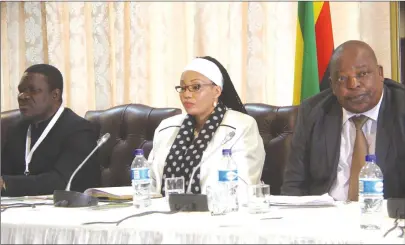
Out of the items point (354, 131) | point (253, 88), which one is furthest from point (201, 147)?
point (253, 88)

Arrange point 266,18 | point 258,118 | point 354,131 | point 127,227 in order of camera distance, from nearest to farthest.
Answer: point 127,227 < point 354,131 < point 258,118 < point 266,18

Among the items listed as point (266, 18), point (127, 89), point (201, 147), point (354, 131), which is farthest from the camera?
point (127, 89)

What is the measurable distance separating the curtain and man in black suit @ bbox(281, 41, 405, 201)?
108 centimetres

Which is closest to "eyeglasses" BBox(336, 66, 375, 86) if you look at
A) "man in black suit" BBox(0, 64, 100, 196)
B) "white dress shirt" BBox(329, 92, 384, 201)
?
"white dress shirt" BBox(329, 92, 384, 201)

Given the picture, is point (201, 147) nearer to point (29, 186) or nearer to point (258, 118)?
point (258, 118)

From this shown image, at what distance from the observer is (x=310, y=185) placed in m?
3.06

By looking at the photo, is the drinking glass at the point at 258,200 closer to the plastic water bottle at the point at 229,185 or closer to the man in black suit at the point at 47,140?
the plastic water bottle at the point at 229,185

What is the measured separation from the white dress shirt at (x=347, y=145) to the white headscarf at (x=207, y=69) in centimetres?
75

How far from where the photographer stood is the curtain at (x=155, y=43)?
4285mm

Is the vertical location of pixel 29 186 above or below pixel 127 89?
below

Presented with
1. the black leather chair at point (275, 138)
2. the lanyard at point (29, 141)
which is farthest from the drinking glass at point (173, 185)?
the lanyard at point (29, 141)

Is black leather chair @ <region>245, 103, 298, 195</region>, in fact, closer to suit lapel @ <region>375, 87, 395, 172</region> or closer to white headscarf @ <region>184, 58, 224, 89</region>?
white headscarf @ <region>184, 58, 224, 89</region>

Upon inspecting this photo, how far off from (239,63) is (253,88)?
20 cm

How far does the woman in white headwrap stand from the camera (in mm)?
3215
